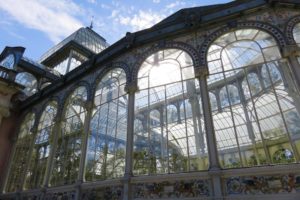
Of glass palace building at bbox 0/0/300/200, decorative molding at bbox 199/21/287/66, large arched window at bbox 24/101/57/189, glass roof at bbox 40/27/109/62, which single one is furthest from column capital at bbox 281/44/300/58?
glass roof at bbox 40/27/109/62

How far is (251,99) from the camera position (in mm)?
8781

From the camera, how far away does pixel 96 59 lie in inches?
542

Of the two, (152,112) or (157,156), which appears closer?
(157,156)

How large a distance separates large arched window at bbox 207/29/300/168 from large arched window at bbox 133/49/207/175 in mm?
772

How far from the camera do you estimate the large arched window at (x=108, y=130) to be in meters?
10.7

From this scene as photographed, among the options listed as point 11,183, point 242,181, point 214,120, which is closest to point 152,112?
point 214,120

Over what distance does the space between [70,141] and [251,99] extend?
8.84 m

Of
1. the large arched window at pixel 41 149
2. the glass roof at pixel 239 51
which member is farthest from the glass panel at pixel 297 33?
the large arched window at pixel 41 149

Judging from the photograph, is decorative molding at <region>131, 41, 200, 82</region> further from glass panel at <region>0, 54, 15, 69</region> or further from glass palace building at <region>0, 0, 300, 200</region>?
glass panel at <region>0, 54, 15, 69</region>

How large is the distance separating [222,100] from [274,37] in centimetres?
298

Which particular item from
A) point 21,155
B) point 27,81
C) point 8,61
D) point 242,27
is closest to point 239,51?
point 242,27

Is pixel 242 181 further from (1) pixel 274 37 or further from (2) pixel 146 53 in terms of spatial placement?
(2) pixel 146 53

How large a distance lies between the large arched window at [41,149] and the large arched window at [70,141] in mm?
1071

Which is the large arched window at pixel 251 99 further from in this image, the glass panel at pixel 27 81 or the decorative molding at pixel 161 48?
the glass panel at pixel 27 81
